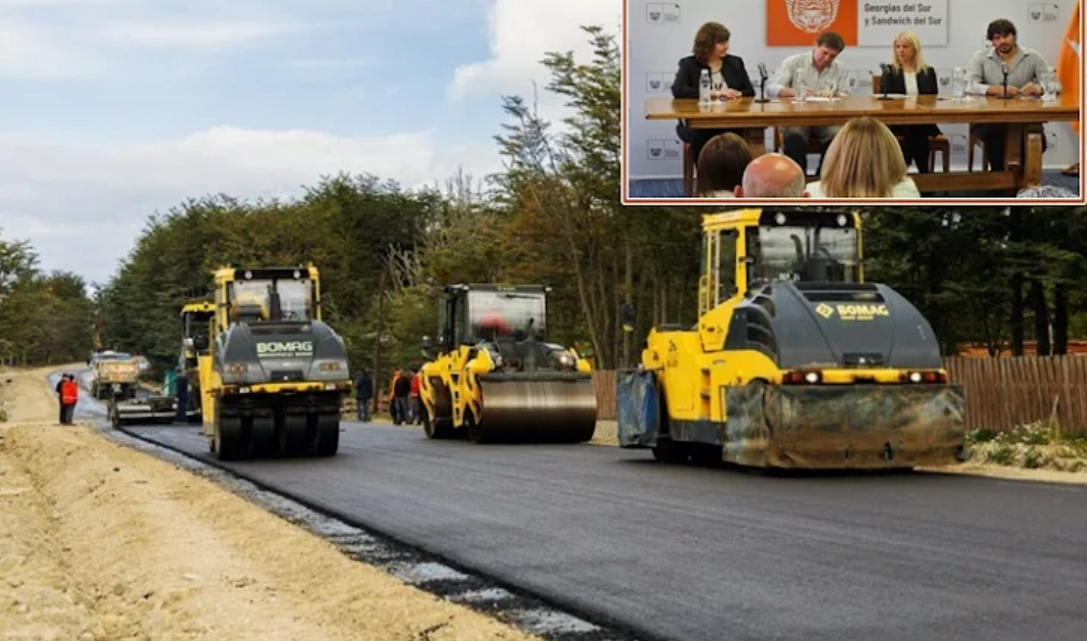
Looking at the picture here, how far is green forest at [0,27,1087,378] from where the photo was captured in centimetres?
2775

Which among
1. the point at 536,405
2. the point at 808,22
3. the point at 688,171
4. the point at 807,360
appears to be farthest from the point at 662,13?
the point at 807,360

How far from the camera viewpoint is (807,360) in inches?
616

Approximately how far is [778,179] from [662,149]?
1712 mm

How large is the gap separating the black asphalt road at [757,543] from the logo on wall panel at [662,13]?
7.91 m

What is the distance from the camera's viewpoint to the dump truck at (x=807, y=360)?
15.4 m

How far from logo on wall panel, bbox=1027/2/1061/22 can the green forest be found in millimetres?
4603

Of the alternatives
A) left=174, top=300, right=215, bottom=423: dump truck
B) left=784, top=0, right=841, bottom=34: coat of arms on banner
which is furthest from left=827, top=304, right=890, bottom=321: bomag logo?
left=174, top=300, right=215, bottom=423: dump truck

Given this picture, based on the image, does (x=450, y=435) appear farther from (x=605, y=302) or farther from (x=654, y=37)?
(x=605, y=302)

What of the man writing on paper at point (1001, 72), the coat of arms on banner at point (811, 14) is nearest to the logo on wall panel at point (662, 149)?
the coat of arms on banner at point (811, 14)

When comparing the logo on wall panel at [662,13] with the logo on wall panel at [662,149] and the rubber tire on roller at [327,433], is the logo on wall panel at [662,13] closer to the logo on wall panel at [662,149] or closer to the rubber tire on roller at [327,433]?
the logo on wall panel at [662,149]

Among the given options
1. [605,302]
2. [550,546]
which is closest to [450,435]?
[605,302]

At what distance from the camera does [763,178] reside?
22.9 metres

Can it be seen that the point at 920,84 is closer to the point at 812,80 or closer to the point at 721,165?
the point at 812,80

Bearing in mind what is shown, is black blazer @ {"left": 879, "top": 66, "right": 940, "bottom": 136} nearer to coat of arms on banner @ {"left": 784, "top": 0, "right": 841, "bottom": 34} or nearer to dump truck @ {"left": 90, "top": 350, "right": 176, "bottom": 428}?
coat of arms on banner @ {"left": 784, "top": 0, "right": 841, "bottom": 34}
